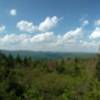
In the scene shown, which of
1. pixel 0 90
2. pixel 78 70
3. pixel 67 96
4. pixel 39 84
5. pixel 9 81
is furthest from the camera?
pixel 78 70

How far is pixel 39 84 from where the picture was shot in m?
39.4

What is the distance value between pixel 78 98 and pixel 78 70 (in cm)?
6156

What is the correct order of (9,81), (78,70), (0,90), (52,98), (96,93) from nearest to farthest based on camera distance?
(96,93), (0,90), (52,98), (9,81), (78,70)

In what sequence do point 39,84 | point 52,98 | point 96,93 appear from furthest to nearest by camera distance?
point 39,84, point 52,98, point 96,93

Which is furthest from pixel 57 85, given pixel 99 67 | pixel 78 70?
pixel 78 70

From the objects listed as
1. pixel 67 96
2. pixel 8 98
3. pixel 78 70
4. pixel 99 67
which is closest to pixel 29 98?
pixel 8 98

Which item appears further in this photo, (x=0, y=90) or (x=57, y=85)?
(x=57, y=85)

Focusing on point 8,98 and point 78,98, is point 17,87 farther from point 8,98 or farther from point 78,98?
point 78,98

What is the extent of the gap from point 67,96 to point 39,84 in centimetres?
1345

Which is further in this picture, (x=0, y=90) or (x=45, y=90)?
(x=45, y=90)

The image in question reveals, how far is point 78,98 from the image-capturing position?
2736 centimetres

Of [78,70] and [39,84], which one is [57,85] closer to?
[39,84]

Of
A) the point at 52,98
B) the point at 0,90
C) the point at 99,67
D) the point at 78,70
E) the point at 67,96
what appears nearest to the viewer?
the point at 67,96

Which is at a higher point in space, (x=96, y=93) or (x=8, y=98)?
(x=96, y=93)
